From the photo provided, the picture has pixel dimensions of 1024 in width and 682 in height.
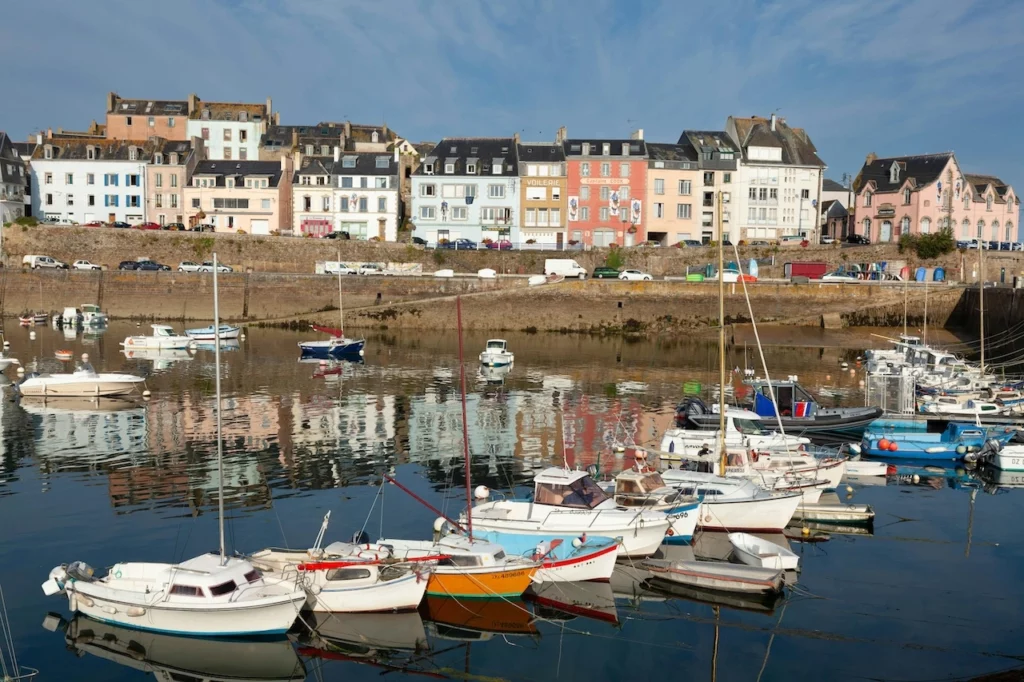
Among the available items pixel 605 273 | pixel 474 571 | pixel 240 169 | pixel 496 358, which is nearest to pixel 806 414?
pixel 496 358

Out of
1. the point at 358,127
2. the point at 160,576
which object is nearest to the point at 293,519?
the point at 160,576

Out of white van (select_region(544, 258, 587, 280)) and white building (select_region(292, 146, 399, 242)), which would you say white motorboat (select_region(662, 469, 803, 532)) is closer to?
white van (select_region(544, 258, 587, 280))

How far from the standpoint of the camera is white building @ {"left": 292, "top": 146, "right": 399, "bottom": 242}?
7581cm

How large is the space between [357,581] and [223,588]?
2185 millimetres

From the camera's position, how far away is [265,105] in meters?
89.7

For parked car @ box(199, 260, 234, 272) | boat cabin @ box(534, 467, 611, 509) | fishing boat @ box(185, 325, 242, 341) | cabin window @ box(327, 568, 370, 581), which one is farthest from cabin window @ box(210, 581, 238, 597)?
parked car @ box(199, 260, 234, 272)

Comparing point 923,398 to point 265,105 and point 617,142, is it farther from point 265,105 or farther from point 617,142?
point 265,105

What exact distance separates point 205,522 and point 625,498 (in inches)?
366

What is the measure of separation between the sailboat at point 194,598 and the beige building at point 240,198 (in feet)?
206

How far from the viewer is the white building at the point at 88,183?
79.4 m

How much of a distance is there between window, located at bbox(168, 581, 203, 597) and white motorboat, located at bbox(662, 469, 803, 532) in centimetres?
1009

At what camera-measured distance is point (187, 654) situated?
14.8 meters

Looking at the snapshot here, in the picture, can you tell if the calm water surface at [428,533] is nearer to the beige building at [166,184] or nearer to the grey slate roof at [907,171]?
the grey slate roof at [907,171]

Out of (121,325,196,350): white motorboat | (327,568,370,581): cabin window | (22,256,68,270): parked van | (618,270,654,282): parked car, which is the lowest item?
(327,568,370,581): cabin window
